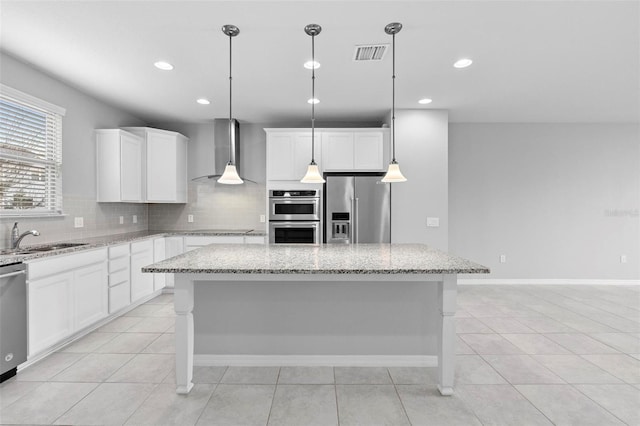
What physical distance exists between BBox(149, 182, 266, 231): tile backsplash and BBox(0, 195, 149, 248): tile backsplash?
49 cm

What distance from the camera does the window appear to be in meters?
2.83

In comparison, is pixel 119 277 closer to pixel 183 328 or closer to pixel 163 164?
pixel 163 164

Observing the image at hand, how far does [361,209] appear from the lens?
4.37 metres

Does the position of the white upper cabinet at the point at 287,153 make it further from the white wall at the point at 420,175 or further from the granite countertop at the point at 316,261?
the granite countertop at the point at 316,261

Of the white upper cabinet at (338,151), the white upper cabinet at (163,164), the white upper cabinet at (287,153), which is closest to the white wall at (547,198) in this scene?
the white upper cabinet at (338,151)

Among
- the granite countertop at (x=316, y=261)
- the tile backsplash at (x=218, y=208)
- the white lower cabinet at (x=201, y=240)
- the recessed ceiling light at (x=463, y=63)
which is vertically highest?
the recessed ceiling light at (x=463, y=63)

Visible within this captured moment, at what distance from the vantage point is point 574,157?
17.0 feet

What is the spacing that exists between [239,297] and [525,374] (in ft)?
7.31

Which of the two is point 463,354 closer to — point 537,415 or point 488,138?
point 537,415

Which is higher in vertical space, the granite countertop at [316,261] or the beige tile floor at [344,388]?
the granite countertop at [316,261]

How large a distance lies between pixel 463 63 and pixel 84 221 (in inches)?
174

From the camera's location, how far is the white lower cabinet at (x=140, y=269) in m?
3.81

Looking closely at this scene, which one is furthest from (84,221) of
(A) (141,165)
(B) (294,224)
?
(B) (294,224)

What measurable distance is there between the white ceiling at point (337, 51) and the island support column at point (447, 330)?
1.88 meters
